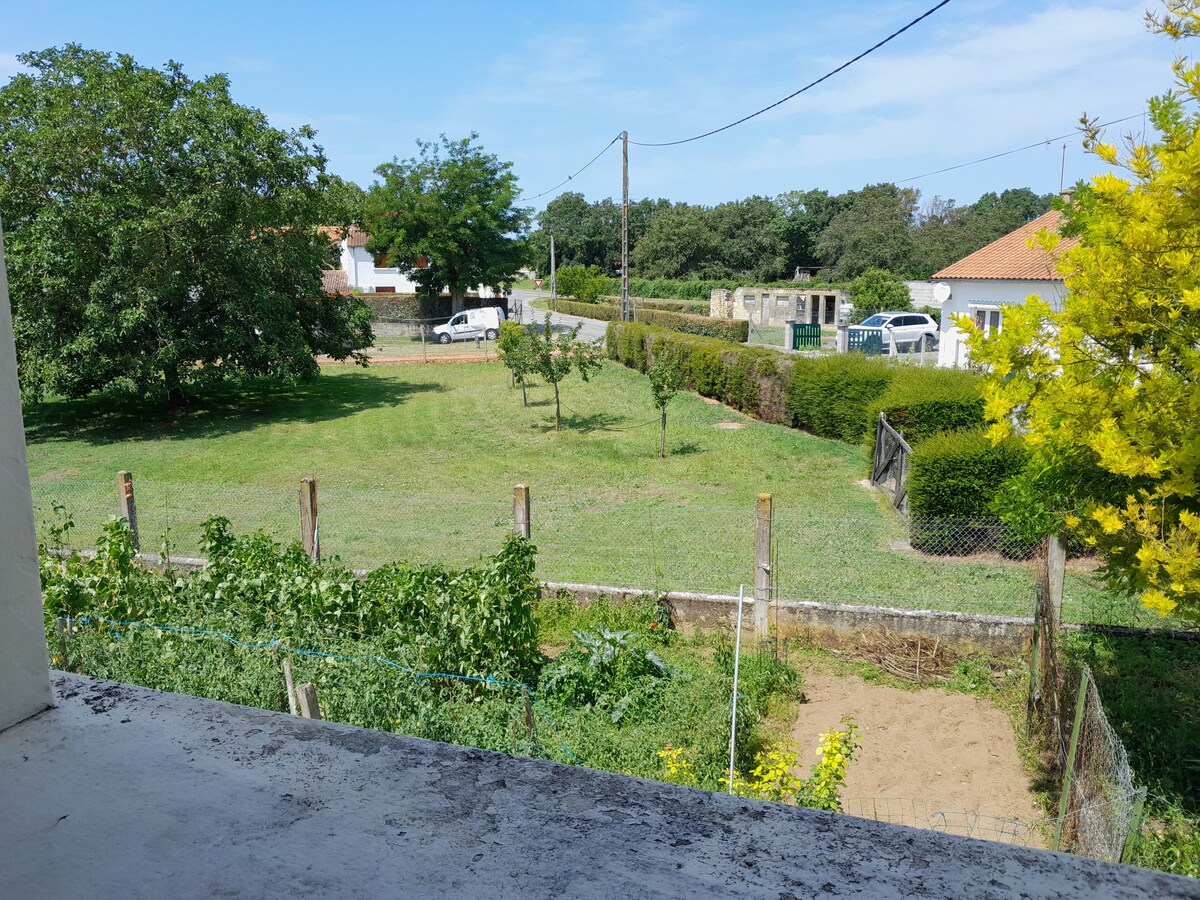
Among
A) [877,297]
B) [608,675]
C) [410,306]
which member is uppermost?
[877,297]

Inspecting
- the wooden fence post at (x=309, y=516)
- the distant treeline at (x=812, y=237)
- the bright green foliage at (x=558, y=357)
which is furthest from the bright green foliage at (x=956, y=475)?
the distant treeline at (x=812, y=237)

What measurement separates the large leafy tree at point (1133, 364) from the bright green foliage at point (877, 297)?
3427 centimetres

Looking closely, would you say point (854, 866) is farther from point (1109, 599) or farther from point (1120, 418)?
point (1109, 599)

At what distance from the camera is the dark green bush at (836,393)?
1680cm

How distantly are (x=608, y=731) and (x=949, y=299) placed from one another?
78.1ft

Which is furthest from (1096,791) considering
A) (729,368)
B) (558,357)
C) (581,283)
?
(581,283)

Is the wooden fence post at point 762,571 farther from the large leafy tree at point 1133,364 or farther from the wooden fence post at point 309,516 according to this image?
the wooden fence post at point 309,516

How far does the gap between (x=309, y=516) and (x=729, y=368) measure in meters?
13.6

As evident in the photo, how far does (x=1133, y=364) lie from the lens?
518 cm

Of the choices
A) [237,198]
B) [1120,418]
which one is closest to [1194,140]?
[1120,418]

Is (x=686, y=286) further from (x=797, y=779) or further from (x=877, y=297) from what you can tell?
(x=797, y=779)

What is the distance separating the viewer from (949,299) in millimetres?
26938

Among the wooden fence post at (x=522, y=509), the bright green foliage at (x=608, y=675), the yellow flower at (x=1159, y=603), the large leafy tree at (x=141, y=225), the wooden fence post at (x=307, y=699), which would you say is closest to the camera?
the yellow flower at (x=1159, y=603)

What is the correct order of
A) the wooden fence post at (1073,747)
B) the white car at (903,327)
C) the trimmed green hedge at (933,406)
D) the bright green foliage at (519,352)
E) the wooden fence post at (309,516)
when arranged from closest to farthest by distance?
the wooden fence post at (1073,747) → the wooden fence post at (309,516) → the trimmed green hedge at (933,406) → the bright green foliage at (519,352) → the white car at (903,327)
